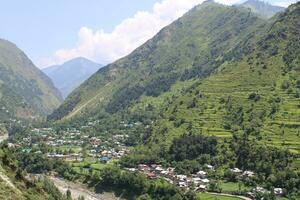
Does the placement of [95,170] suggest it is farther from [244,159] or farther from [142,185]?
[244,159]

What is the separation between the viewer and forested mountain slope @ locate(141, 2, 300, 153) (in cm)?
13925

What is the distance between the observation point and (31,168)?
5615 inches

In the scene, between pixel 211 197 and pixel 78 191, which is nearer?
pixel 211 197

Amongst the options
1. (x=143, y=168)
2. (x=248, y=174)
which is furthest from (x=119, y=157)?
(x=248, y=174)

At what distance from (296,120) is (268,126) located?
24.2 ft

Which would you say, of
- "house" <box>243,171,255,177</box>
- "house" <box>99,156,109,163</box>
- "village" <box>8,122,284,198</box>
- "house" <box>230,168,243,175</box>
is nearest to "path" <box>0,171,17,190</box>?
"village" <box>8,122,284,198</box>

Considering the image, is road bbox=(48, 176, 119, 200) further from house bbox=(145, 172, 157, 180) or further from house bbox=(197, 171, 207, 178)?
house bbox=(197, 171, 207, 178)

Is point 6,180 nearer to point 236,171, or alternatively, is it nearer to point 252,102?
point 236,171

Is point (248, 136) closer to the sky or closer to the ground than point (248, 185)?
closer to the sky

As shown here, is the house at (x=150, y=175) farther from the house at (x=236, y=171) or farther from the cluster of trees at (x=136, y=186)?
the house at (x=236, y=171)

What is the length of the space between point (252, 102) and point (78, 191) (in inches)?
2440

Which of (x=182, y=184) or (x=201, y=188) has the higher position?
(x=182, y=184)

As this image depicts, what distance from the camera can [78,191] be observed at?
403ft

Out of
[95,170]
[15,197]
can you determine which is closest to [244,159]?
[95,170]
